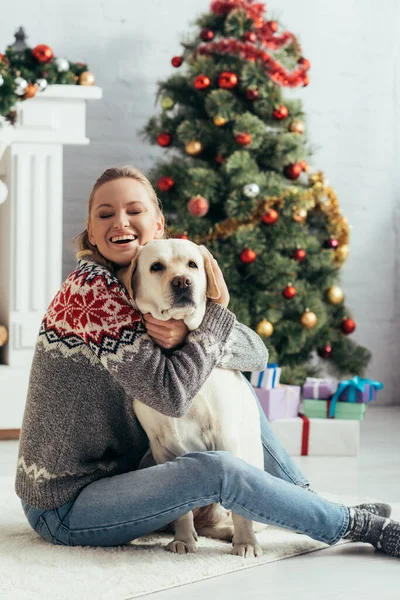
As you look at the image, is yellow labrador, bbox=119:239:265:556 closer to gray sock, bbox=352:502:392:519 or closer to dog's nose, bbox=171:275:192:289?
dog's nose, bbox=171:275:192:289

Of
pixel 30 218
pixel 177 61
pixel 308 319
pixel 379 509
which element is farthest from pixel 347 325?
pixel 379 509

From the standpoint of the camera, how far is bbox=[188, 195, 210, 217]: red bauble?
3.61 m

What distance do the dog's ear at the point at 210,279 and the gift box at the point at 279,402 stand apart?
1.38 meters

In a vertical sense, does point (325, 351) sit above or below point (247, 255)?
below

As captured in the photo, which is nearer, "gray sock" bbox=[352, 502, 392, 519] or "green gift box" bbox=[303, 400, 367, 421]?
"gray sock" bbox=[352, 502, 392, 519]

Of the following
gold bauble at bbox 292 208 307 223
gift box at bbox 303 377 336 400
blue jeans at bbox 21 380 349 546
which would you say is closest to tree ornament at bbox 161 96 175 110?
gold bauble at bbox 292 208 307 223

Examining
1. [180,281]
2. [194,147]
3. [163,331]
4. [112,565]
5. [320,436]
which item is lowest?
[320,436]

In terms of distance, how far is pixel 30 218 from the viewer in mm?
3475

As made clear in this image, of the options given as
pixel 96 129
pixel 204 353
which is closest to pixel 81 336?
pixel 204 353

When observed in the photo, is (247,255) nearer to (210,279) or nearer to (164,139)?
(164,139)

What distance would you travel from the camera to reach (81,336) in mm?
1829

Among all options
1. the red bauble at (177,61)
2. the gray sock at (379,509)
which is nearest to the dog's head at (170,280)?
the gray sock at (379,509)

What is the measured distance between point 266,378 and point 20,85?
136cm

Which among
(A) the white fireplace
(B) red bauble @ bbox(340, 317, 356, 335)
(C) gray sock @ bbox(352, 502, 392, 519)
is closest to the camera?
(C) gray sock @ bbox(352, 502, 392, 519)
